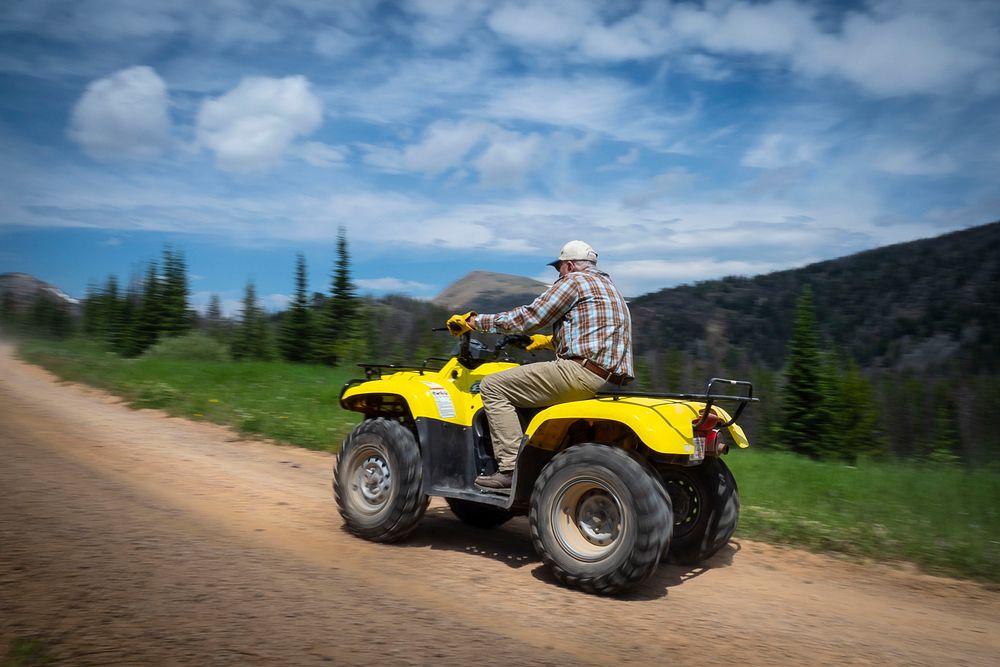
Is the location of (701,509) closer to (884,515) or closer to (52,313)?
(884,515)

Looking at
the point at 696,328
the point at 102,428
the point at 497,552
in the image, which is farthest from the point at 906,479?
the point at 696,328

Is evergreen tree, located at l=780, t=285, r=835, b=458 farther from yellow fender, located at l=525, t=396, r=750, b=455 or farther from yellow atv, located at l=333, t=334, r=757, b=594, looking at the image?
yellow fender, located at l=525, t=396, r=750, b=455

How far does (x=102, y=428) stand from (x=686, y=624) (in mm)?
10839

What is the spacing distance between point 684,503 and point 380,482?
8.75 feet

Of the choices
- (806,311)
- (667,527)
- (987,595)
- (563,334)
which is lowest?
(987,595)

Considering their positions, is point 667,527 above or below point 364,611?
above

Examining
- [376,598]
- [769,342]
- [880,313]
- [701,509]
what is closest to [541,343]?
[701,509]

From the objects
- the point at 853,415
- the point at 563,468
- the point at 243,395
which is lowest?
the point at 853,415

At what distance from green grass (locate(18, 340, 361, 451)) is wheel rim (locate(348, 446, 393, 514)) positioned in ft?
17.0

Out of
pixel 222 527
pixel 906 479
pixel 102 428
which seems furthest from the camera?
pixel 102 428

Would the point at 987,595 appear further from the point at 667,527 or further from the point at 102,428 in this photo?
the point at 102,428

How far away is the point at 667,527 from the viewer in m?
5.25

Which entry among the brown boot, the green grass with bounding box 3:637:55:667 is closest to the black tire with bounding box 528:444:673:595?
the brown boot

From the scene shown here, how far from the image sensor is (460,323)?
6.35 m
